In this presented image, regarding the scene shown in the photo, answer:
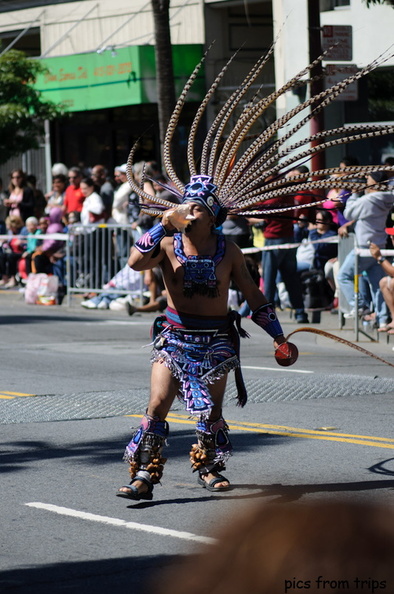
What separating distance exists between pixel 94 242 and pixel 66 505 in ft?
44.5

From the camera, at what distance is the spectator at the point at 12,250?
2212 cm

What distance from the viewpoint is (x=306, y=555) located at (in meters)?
1.51

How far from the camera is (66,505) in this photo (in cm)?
607

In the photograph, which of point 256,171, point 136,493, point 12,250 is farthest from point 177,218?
point 12,250

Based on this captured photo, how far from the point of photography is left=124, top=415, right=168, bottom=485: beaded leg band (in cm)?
618

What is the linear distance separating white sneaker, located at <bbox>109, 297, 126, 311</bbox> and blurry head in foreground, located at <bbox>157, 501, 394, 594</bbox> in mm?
17172

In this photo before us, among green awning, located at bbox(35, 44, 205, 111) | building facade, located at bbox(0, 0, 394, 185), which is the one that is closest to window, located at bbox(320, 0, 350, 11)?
building facade, located at bbox(0, 0, 394, 185)

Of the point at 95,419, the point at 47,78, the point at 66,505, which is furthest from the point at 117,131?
the point at 66,505

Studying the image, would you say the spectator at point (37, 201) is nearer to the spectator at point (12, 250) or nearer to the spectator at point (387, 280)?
the spectator at point (12, 250)

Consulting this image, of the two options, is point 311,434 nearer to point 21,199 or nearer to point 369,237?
point 369,237

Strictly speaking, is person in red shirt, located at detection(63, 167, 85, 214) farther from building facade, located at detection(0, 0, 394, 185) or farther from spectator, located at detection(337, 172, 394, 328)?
spectator, located at detection(337, 172, 394, 328)

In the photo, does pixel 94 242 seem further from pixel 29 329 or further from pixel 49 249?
pixel 29 329

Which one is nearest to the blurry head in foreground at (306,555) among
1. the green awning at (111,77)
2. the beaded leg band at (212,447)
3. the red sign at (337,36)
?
the beaded leg band at (212,447)

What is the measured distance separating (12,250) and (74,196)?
6.88 ft
